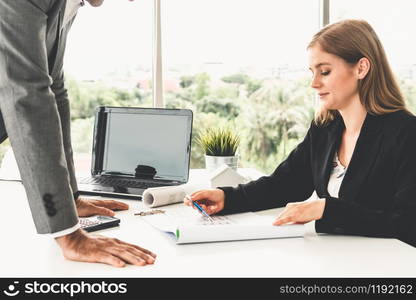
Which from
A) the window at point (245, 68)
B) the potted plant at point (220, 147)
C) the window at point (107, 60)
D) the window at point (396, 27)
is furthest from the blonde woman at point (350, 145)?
the window at point (396, 27)

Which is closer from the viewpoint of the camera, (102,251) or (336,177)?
(102,251)

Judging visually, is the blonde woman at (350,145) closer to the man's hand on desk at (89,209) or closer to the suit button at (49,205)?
the man's hand on desk at (89,209)

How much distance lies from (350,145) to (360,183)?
→ 0.17m

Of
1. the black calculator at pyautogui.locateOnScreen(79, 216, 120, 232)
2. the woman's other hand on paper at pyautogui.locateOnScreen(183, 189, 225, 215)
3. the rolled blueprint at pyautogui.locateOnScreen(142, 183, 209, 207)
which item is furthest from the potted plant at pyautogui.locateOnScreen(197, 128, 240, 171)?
the black calculator at pyautogui.locateOnScreen(79, 216, 120, 232)

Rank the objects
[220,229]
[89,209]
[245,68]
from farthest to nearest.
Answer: [245,68], [89,209], [220,229]

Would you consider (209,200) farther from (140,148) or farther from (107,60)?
(107,60)

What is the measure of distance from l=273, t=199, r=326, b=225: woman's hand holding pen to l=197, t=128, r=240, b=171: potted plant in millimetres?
801

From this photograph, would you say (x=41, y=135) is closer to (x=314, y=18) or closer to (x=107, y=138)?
(x=107, y=138)

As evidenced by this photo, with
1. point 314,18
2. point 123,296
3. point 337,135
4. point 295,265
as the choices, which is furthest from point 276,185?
point 314,18

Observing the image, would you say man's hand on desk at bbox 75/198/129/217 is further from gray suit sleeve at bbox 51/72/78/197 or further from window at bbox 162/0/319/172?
window at bbox 162/0/319/172

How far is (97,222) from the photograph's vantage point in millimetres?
1167

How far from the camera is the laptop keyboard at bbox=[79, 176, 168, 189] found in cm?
168

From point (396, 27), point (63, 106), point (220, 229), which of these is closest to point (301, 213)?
point (220, 229)

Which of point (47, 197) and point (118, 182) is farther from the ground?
point (47, 197)
